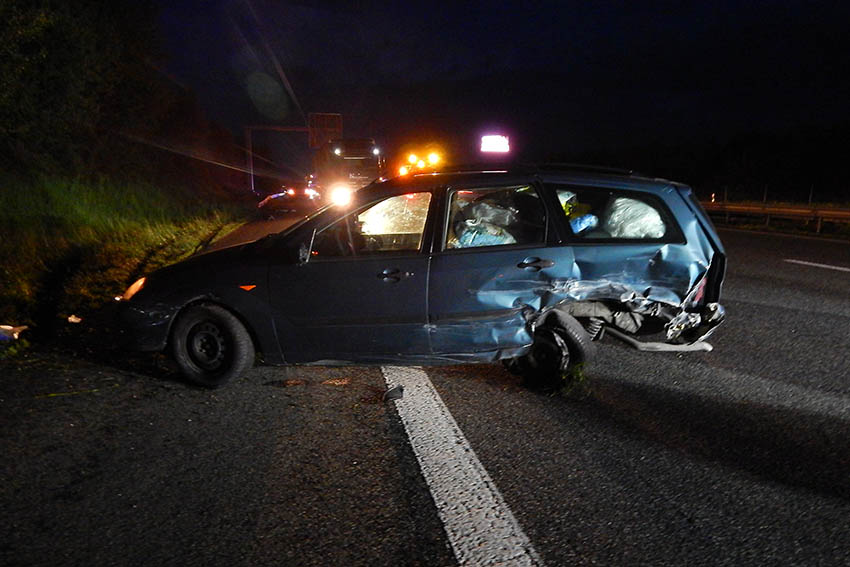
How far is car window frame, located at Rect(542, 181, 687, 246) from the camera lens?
15.8 ft

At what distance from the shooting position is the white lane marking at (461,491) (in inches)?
109

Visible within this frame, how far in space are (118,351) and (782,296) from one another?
25.0 feet

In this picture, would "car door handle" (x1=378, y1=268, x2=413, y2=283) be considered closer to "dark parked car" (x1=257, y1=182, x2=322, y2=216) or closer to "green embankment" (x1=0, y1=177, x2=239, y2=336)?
"green embankment" (x1=0, y1=177, x2=239, y2=336)

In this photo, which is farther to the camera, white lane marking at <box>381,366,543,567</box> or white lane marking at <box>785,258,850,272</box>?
white lane marking at <box>785,258,850,272</box>

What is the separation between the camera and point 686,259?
4875mm

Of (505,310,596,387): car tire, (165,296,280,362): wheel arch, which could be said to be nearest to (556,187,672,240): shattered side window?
(505,310,596,387): car tire

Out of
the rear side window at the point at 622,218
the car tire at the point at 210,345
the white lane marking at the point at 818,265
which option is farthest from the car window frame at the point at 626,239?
the white lane marking at the point at 818,265

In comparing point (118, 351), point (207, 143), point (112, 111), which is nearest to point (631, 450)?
point (118, 351)

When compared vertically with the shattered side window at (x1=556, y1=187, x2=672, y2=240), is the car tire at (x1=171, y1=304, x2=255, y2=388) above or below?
below

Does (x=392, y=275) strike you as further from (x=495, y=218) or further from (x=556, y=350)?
(x=556, y=350)

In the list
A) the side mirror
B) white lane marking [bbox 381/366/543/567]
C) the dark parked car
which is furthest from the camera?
the dark parked car

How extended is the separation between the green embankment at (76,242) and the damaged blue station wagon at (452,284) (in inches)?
113

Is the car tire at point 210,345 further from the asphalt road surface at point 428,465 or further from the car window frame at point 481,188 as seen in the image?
the car window frame at point 481,188

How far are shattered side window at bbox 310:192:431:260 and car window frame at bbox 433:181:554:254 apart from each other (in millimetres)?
146
